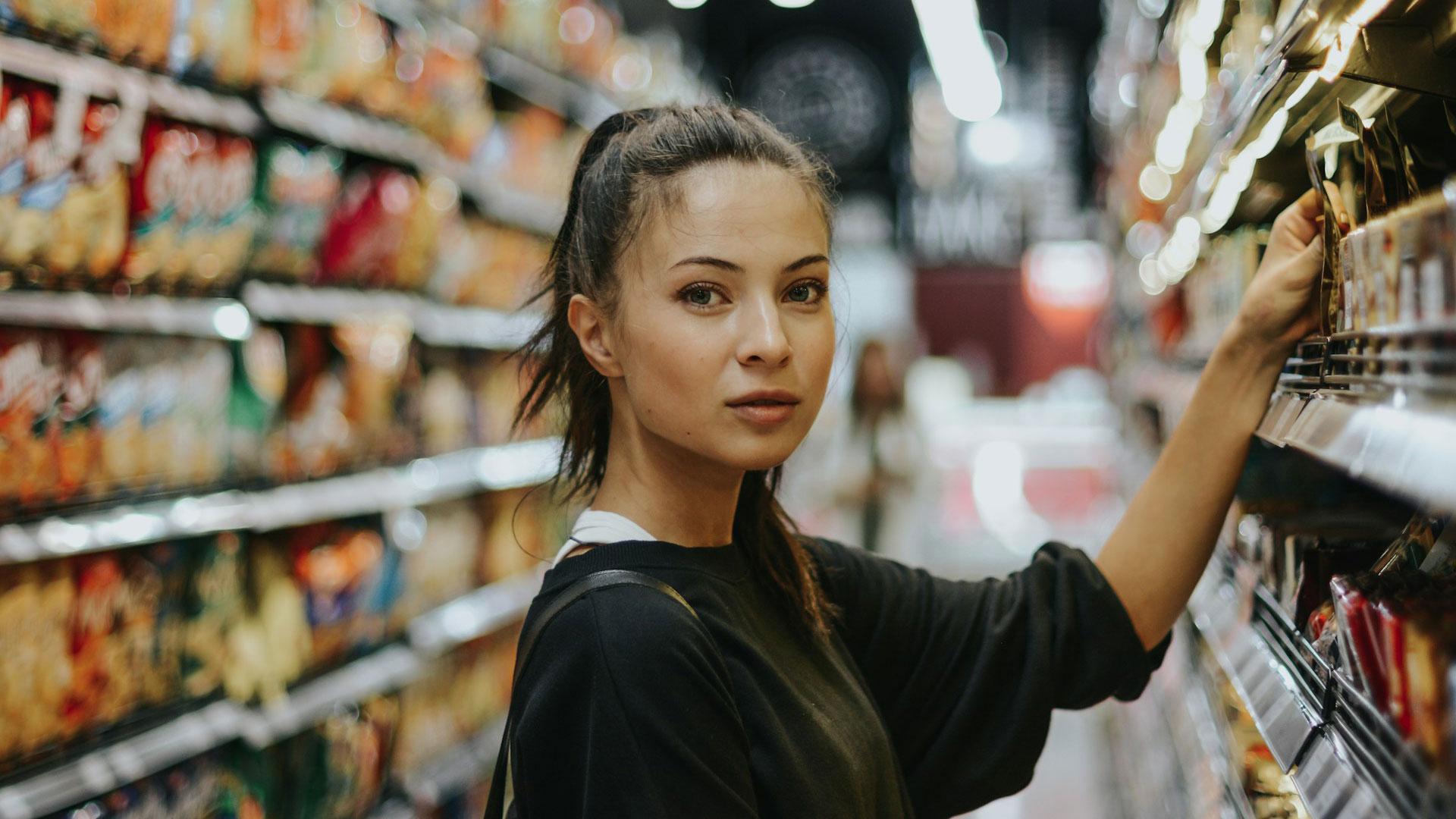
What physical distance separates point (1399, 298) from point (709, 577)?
0.65 m

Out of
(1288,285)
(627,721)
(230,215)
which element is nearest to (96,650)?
(230,215)

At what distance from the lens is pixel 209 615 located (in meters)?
2.38

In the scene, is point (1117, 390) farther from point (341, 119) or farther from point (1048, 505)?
point (1048, 505)

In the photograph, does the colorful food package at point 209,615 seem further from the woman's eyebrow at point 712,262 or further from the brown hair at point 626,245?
the woman's eyebrow at point 712,262

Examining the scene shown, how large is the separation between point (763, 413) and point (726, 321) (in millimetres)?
95

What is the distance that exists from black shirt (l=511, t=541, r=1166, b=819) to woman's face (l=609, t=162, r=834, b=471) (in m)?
0.14

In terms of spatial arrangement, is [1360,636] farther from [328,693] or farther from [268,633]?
[328,693]

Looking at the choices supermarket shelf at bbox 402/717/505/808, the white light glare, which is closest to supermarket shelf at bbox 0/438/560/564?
supermarket shelf at bbox 402/717/505/808

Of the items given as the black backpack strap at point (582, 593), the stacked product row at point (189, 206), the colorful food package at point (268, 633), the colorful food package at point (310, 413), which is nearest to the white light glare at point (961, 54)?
the stacked product row at point (189, 206)

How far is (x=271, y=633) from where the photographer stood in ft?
8.36

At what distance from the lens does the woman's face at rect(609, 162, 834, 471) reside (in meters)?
1.13

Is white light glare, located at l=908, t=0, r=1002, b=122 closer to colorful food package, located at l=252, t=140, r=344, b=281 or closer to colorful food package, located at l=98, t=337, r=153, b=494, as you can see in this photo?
colorful food package, located at l=252, t=140, r=344, b=281

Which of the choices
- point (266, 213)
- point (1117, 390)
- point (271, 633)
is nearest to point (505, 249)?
point (266, 213)

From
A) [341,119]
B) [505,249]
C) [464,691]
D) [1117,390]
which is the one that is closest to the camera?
[341,119]
